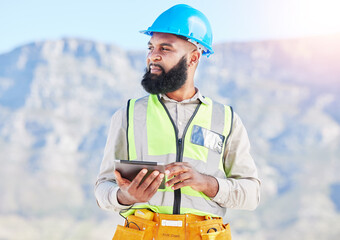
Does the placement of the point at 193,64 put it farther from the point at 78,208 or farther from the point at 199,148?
the point at 78,208

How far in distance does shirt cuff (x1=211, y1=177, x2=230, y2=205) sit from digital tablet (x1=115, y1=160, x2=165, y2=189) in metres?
0.65

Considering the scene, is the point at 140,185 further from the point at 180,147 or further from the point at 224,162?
the point at 224,162

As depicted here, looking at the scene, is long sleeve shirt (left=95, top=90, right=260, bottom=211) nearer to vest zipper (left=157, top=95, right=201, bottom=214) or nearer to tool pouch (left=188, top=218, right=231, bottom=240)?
vest zipper (left=157, top=95, right=201, bottom=214)

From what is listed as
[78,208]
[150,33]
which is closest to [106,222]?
[78,208]

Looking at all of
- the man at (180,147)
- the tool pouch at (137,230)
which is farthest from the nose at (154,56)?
the tool pouch at (137,230)

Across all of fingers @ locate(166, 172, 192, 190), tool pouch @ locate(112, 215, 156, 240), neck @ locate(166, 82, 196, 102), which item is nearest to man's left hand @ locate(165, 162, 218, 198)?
fingers @ locate(166, 172, 192, 190)

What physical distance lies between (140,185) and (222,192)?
2.40 feet

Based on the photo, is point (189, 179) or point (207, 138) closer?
point (189, 179)

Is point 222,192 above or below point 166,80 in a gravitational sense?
below

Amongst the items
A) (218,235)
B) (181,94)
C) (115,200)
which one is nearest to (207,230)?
(218,235)

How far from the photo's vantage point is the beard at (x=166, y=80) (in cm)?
369

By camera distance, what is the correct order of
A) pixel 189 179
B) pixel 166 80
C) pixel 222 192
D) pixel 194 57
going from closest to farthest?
pixel 189 179 → pixel 222 192 → pixel 166 80 → pixel 194 57

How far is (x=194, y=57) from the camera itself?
396cm

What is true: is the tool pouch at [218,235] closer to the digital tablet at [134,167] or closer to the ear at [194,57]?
the digital tablet at [134,167]
